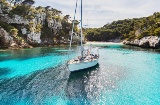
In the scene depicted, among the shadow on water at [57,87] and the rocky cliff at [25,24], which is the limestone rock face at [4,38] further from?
the shadow on water at [57,87]

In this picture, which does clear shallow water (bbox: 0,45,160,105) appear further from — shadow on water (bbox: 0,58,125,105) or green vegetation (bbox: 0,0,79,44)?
green vegetation (bbox: 0,0,79,44)

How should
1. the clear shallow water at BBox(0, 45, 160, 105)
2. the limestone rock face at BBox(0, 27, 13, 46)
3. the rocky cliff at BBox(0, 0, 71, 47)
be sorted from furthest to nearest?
the rocky cliff at BBox(0, 0, 71, 47), the limestone rock face at BBox(0, 27, 13, 46), the clear shallow water at BBox(0, 45, 160, 105)

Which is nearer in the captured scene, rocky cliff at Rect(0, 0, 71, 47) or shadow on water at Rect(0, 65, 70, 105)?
shadow on water at Rect(0, 65, 70, 105)

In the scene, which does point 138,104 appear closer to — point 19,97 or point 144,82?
point 144,82

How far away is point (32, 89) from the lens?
3092cm

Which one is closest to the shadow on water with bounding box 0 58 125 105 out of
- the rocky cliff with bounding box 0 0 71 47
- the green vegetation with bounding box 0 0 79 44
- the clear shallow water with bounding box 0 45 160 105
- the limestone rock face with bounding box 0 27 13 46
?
A: the clear shallow water with bounding box 0 45 160 105

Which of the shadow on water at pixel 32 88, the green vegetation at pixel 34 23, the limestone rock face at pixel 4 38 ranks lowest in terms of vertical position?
the shadow on water at pixel 32 88

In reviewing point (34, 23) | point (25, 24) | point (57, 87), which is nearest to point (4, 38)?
point (25, 24)

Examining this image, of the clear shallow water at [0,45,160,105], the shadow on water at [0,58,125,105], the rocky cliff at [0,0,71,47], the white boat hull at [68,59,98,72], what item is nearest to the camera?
the clear shallow water at [0,45,160,105]

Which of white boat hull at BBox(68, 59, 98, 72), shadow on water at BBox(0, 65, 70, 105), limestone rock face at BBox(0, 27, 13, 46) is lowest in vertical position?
shadow on water at BBox(0, 65, 70, 105)

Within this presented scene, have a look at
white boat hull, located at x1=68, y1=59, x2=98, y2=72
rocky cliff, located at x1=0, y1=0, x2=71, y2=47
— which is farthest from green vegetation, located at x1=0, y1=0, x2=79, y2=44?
white boat hull, located at x1=68, y1=59, x2=98, y2=72

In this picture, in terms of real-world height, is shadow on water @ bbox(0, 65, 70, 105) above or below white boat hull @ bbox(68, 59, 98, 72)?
below

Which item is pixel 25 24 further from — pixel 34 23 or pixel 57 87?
pixel 57 87

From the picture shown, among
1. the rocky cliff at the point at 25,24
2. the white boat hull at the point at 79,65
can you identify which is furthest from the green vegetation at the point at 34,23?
the white boat hull at the point at 79,65
